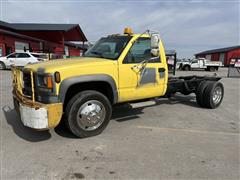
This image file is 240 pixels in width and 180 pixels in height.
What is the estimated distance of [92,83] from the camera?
4.17 metres

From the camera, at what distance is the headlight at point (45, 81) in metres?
3.48

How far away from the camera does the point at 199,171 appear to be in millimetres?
2994

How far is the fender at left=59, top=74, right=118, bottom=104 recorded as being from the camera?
3.60 meters

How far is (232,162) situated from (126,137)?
1.86 m

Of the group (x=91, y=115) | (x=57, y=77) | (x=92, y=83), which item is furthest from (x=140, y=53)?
(x=57, y=77)

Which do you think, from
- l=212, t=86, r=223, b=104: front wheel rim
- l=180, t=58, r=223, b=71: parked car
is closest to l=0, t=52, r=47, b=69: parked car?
l=212, t=86, r=223, b=104: front wheel rim

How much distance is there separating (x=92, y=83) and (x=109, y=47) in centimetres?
107

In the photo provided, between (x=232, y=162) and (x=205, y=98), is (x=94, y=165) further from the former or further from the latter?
(x=205, y=98)

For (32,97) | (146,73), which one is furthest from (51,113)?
(146,73)

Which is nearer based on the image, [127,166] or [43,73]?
[127,166]

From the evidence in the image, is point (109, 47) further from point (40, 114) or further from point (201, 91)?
point (201, 91)

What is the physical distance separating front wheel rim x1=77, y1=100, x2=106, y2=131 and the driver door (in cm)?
54

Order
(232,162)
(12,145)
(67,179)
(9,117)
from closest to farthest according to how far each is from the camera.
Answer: (67,179) → (232,162) → (12,145) → (9,117)

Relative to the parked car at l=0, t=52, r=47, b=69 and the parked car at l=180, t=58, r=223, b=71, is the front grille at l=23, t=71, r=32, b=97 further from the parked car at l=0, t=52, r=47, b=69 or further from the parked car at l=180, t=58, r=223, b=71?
the parked car at l=180, t=58, r=223, b=71
